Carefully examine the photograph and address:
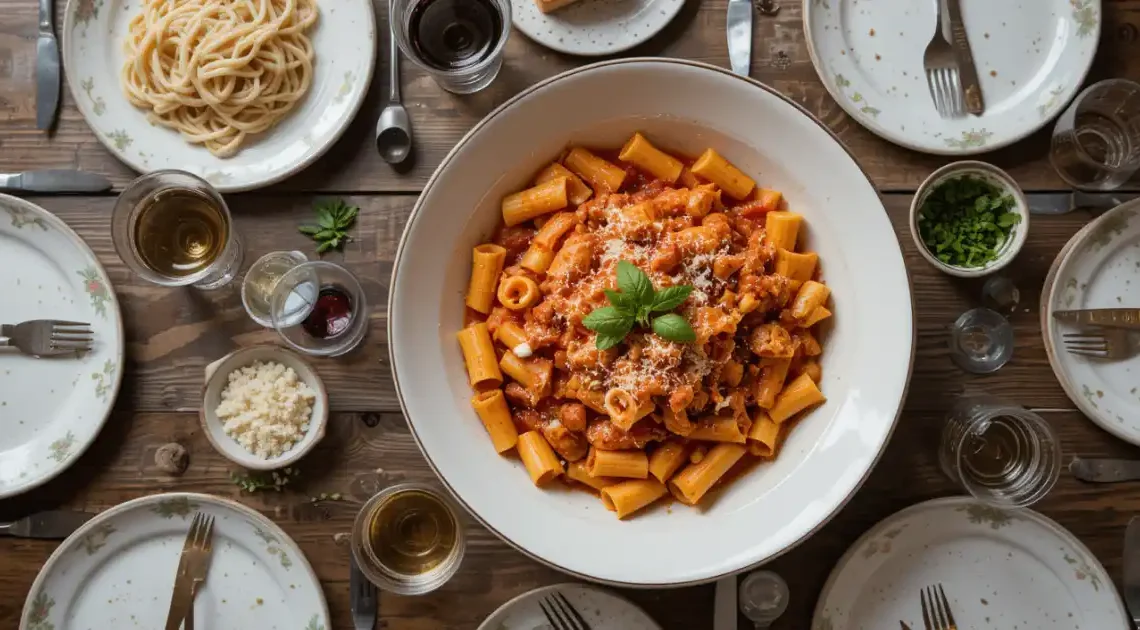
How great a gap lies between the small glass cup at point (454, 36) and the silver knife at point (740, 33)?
79cm

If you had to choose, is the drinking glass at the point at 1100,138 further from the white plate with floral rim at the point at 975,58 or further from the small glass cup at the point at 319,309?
the small glass cup at the point at 319,309

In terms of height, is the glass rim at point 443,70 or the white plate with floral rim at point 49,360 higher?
the glass rim at point 443,70

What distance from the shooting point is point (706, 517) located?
7.95 ft

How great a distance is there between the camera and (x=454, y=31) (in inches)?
108

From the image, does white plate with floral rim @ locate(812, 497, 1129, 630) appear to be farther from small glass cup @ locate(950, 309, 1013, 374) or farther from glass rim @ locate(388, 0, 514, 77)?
glass rim @ locate(388, 0, 514, 77)

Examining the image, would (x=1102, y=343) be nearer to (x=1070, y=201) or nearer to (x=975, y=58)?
(x=1070, y=201)

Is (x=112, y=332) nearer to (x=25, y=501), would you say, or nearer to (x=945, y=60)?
(x=25, y=501)

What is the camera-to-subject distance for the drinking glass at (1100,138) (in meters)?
2.72

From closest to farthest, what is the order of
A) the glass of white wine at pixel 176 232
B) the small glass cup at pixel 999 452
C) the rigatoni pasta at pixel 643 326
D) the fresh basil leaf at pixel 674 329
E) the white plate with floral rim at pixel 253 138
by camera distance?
the fresh basil leaf at pixel 674 329 < the rigatoni pasta at pixel 643 326 < the small glass cup at pixel 999 452 < the glass of white wine at pixel 176 232 < the white plate with floral rim at pixel 253 138

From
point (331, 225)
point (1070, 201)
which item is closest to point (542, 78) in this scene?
point (331, 225)

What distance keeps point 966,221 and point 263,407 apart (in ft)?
8.19

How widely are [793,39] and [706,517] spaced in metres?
1.70

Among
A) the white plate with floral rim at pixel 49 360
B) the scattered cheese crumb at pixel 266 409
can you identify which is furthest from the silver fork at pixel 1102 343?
the white plate with floral rim at pixel 49 360

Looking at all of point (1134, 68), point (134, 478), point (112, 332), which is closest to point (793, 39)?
point (1134, 68)
